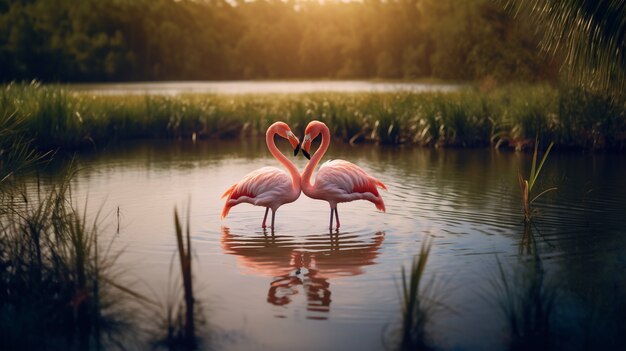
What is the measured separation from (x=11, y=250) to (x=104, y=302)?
903 mm

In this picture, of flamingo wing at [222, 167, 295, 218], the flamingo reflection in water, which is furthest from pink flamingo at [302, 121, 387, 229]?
the flamingo reflection in water

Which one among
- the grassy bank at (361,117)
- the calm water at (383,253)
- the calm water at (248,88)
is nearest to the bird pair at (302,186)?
the calm water at (383,253)

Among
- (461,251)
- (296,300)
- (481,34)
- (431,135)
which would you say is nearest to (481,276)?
(461,251)

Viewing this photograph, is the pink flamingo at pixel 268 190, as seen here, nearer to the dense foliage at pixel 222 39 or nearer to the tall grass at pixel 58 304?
the tall grass at pixel 58 304

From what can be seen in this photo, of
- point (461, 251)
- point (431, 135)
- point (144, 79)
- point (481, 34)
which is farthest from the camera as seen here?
point (144, 79)

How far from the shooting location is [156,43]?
57750 millimetres

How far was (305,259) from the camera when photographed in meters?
6.64

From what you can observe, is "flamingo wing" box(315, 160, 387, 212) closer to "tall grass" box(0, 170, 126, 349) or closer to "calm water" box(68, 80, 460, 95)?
"tall grass" box(0, 170, 126, 349)

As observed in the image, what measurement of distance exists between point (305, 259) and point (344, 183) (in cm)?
149

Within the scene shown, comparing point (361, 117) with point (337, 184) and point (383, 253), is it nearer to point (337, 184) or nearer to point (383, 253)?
point (337, 184)

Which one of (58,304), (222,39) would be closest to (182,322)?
(58,304)

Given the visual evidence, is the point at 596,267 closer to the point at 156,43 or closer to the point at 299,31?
the point at 156,43

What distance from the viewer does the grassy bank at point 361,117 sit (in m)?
14.3

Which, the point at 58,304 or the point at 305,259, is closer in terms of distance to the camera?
the point at 58,304
